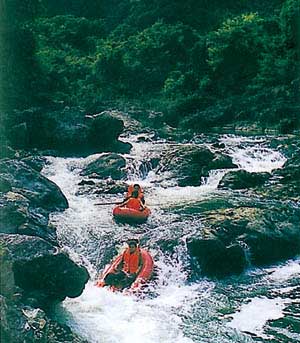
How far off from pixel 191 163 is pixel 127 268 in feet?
23.6

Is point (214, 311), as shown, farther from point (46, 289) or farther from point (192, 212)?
point (192, 212)

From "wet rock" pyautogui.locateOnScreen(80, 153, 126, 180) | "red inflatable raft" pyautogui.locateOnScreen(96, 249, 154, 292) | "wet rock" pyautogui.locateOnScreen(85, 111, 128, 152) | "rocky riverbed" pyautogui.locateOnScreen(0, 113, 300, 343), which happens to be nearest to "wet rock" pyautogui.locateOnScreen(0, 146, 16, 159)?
"rocky riverbed" pyautogui.locateOnScreen(0, 113, 300, 343)

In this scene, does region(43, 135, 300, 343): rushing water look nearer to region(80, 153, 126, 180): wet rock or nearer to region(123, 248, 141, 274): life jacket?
region(123, 248, 141, 274): life jacket

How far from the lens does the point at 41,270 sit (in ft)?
28.1

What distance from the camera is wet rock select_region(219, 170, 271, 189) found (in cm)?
1581

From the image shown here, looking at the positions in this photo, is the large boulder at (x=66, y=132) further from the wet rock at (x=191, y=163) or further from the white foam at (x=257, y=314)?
the white foam at (x=257, y=314)

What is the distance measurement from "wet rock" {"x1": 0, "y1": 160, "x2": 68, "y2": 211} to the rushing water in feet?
1.14

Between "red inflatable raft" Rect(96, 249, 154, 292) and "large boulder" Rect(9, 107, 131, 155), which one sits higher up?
"red inflatable raft" Rect(96, 249, 154, 292)

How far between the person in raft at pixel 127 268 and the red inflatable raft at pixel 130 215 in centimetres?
207

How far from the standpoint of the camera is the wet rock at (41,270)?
842 cm

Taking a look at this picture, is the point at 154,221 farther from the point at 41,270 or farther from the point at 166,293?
the point at 41,270

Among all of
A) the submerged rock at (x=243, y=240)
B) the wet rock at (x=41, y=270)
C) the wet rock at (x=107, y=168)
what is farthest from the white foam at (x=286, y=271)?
the wet rock at (x=107, y=168)

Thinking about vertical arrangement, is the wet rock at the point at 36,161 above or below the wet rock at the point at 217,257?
below

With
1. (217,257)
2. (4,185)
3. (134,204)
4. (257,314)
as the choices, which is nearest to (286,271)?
(217,257)
